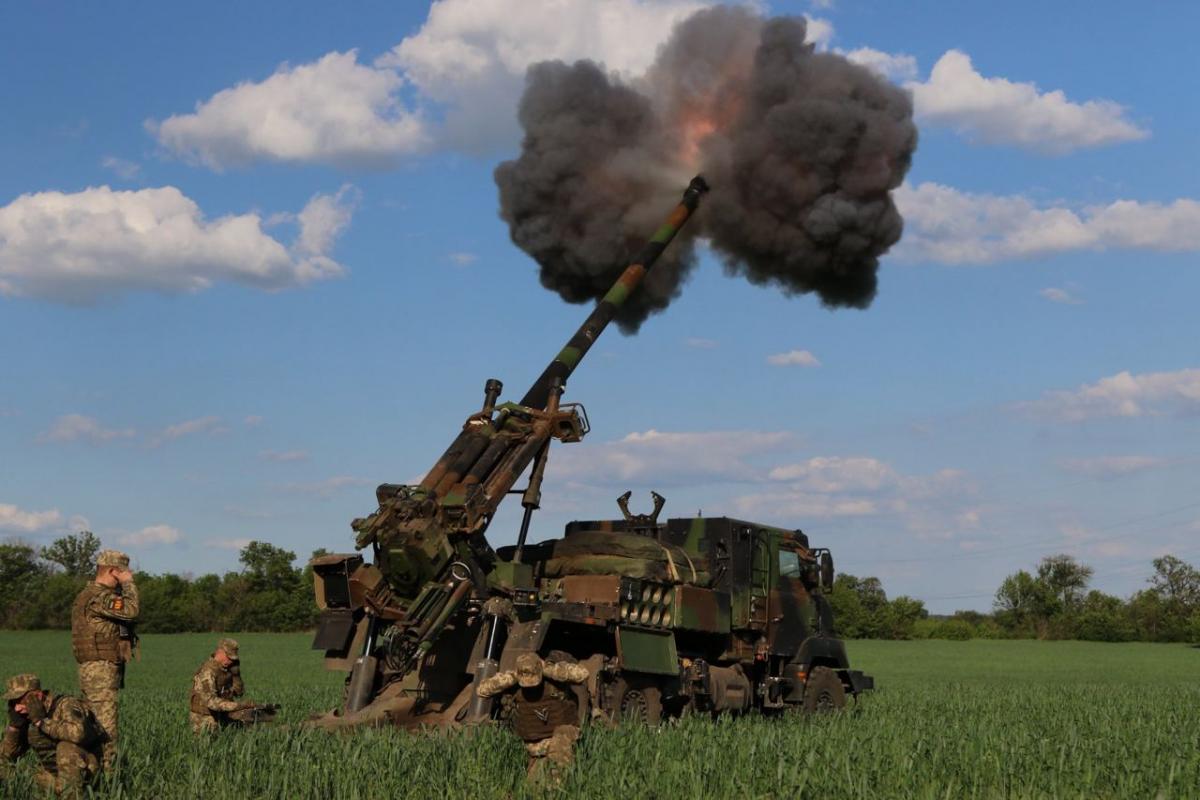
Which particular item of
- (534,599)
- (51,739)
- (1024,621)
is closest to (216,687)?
(534,599)

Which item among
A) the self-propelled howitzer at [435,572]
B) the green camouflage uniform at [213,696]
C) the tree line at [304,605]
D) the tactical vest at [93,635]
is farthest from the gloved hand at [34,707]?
the tree line at [304,605]

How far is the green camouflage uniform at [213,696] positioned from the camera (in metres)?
13.6

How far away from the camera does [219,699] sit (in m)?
13.7

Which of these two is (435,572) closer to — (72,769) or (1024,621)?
(72,769)

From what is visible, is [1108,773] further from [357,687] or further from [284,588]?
[284,588]

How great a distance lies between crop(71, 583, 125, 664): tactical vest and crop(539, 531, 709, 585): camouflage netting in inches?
231

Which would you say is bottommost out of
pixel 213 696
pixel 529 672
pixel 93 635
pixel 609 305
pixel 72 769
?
pixel 72 769

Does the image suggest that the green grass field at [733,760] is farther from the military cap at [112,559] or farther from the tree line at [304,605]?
the tree line at [304,605]

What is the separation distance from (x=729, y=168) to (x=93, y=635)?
14539mm

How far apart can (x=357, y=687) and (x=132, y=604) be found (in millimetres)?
3637

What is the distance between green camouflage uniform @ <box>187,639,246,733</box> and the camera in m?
13.6

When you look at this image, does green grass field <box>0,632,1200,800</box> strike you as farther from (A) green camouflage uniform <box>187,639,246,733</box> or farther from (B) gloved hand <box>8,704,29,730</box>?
(B) gloved hand <box>8,704,29,730</box>

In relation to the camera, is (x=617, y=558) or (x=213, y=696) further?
(x=617, y=558)

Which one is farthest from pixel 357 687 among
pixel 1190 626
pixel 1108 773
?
pixel 1190 626
